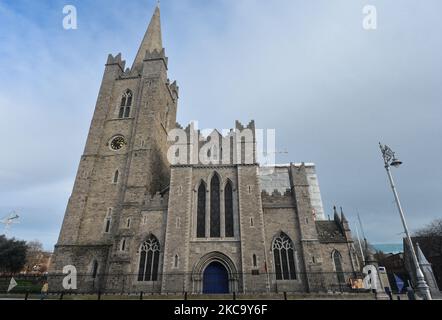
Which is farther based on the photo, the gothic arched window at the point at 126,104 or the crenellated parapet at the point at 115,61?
the crenellated parapet at the point at 115,61

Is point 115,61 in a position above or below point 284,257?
above

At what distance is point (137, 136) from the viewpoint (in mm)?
28484

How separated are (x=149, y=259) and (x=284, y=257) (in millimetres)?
11341

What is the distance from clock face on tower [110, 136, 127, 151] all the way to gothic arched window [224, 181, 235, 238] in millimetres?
12759

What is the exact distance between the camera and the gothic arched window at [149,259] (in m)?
21.9

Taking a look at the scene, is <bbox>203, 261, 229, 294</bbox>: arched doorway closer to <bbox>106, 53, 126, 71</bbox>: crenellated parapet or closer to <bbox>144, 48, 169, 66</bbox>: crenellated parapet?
<bbox>144, 48, 169, 66</bbox>: crenellated parapet

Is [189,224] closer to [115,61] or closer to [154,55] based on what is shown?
[154,55]

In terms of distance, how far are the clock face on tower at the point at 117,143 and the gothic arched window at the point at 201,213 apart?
10685mm

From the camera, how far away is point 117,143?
29328 mm

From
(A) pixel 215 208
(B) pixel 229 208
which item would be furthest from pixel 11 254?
(B) pixel 229 208

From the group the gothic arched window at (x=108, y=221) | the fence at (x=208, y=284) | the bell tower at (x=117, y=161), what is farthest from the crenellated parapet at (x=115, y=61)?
the fence at (x=208, y=284)

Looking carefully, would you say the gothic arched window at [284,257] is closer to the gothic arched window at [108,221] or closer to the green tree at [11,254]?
the gothic arched window at [108,221]

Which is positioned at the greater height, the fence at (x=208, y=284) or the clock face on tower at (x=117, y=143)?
the clock face on tower at (x=117, y=143)

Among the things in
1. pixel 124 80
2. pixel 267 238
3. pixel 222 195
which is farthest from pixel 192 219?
pixel 124 80
